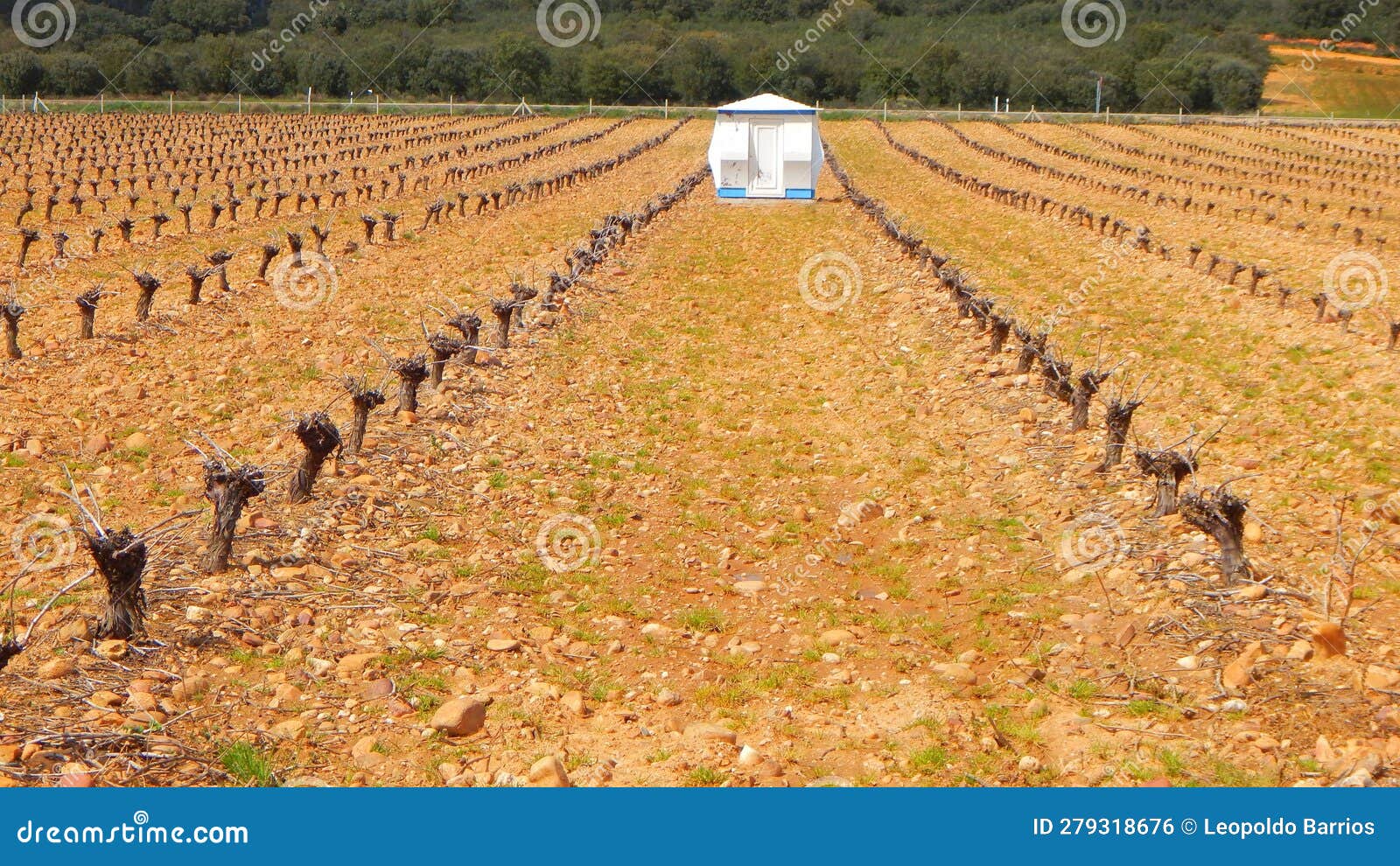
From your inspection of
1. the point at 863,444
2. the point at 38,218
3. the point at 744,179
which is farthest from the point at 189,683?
the point at 744,179

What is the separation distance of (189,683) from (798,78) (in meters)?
83.2

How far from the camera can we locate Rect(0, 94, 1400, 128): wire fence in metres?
67.3

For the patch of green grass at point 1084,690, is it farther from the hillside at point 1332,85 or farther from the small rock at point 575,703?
the hillside at point 1332,85

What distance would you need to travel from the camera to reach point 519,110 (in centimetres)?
6950

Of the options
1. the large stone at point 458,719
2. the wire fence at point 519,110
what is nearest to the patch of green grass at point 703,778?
the large stone at point 458,719

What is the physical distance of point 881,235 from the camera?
2562 cm

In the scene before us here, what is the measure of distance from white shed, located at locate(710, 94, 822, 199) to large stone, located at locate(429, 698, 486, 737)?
25112 millimetres

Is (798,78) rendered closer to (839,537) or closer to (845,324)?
(845,324)

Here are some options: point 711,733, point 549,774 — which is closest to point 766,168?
point 711,733

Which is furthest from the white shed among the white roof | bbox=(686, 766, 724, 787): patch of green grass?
bbox=(686, 766, 724, 787): patch of green grass

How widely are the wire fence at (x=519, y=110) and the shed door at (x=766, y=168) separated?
136 ft

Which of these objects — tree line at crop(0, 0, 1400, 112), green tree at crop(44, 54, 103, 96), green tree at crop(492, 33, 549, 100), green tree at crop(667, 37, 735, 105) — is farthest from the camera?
green tree at crop(492, 33, 549, 100)

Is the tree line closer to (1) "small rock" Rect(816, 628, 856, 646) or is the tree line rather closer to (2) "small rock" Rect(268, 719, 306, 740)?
(1) "small rock" Rect(816, 628, 856, 646)

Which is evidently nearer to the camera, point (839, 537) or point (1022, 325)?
point (839, 537)
